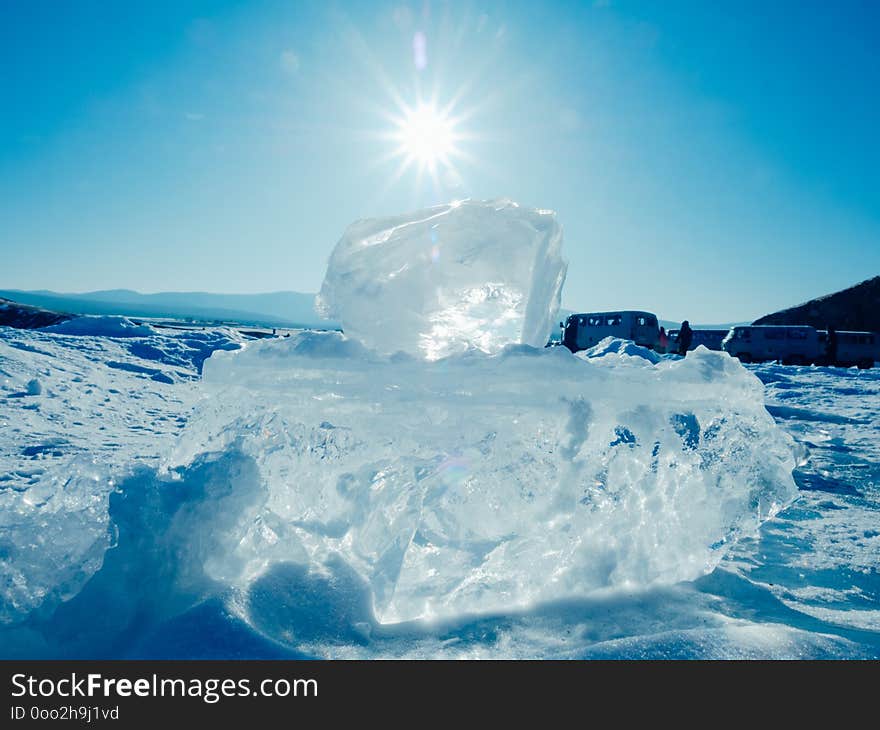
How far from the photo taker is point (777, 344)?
64.7 ft

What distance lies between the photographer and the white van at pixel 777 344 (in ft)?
63.2

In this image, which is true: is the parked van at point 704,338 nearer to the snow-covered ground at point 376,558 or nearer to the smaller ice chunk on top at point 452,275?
the snow-covered ground at point 376,558

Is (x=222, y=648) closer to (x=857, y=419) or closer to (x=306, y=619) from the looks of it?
(x=306, y=619)

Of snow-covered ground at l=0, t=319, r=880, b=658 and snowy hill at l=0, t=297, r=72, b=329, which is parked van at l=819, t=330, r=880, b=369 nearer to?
snow-covered ground at l=0, t=319, r=880, b=658

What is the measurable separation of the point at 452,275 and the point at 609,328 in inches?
762

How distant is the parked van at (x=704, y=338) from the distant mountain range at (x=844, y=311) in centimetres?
2057

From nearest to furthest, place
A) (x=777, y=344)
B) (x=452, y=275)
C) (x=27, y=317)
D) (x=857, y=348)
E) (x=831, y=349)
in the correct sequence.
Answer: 1. (x=452, y=275)
2. (x=27, y=317)
3. (x=831, y=349)
4. (x=857, y=348)
5. (x=777, y=344)

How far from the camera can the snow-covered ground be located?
78.2 inches

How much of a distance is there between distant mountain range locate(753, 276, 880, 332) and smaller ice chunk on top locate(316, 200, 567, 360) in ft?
143

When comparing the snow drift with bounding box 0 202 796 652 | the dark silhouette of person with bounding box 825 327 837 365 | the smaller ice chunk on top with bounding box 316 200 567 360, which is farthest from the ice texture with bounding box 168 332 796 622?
the dark silhouette of person with bounding box 825 327 837 365

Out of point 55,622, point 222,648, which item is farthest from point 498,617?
point 55,622

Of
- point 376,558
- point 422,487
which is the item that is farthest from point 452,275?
point 376,558

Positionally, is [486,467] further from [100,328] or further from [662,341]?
[662,341]

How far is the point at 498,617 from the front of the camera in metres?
2.31
